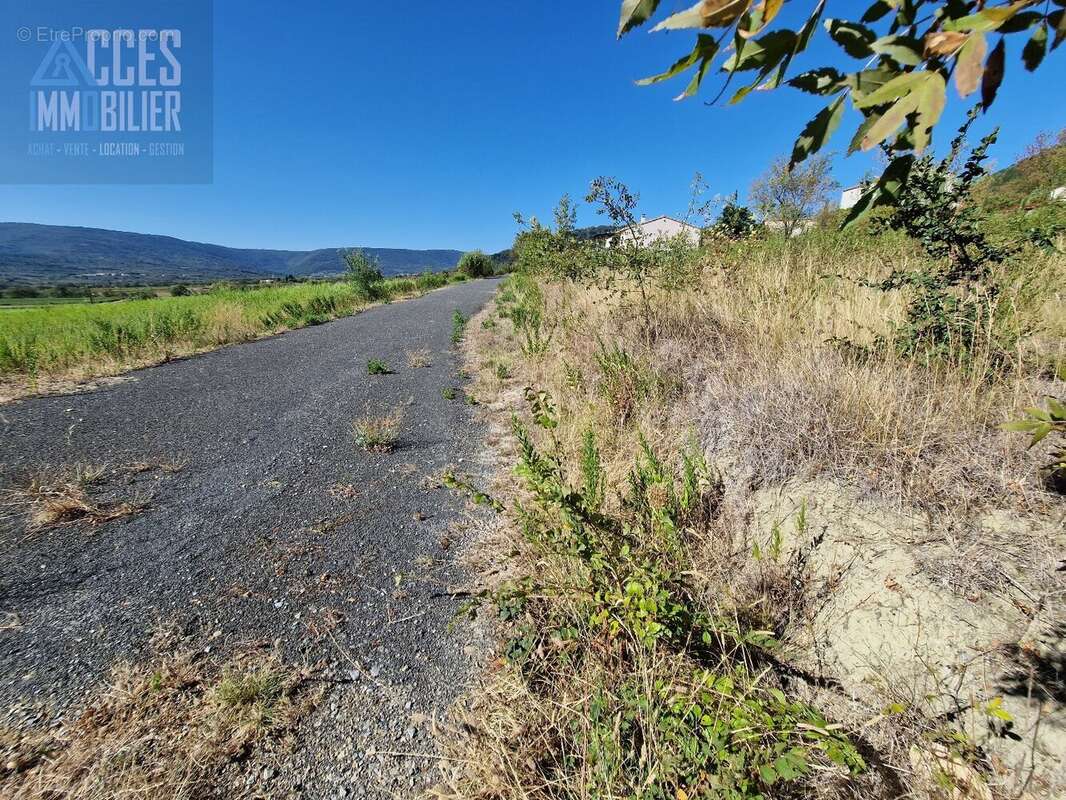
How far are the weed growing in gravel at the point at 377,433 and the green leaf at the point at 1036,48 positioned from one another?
3.82m

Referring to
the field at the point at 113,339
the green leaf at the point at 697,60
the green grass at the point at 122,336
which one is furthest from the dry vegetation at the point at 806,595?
the green grass at the point at 122,336

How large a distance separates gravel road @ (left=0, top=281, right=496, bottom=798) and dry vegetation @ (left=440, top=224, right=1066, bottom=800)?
13.3 inches

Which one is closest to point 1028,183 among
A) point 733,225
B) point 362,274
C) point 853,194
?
point 853,194

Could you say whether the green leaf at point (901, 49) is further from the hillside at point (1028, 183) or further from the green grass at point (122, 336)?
the green grass at point (122, 336)

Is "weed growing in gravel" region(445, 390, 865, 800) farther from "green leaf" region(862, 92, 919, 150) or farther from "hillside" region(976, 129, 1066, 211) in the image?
"hillside" region(976, 129, 1066, 211)

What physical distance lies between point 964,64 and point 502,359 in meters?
6.03

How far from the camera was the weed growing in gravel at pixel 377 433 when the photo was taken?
3.64 metres

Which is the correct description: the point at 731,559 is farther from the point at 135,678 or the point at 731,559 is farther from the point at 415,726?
the point at 135,678

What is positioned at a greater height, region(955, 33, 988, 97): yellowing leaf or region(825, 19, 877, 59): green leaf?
region(825, 19, 877, 59): green leaf

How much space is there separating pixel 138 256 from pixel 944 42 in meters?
209

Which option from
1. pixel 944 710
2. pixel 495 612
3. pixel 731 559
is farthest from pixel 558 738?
pixel 944 710

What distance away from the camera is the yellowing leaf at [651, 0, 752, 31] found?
0.54 meters

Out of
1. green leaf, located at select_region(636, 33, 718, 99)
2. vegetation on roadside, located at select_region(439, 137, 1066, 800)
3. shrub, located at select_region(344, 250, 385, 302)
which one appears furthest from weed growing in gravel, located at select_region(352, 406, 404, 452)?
shrub, located at select_region(344, 250, 385, 302)

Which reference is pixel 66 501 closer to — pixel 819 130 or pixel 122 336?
pixel 819 130
